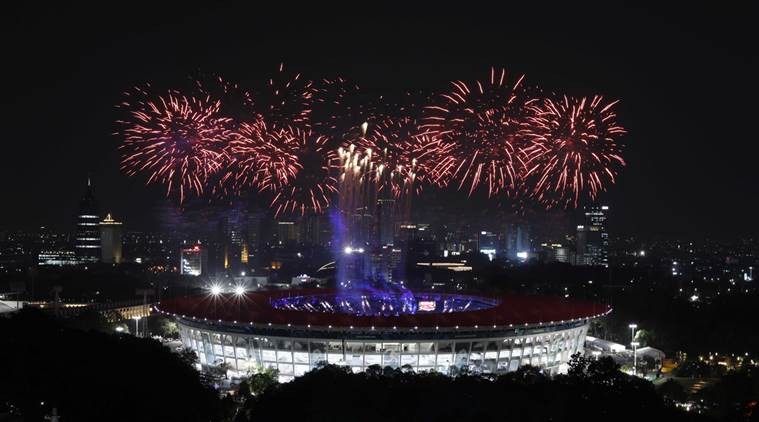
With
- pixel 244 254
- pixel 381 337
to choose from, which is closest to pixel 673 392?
pixel 381 337

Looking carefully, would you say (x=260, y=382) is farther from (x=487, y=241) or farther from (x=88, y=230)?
(x=487, y=241)

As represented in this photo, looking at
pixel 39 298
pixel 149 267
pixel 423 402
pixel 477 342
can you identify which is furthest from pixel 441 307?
pixel 149 267

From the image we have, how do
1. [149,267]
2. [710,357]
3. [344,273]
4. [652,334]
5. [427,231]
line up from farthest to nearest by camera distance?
[427,231]
[149,267]
[344,273]
[652,334]
[710,357]

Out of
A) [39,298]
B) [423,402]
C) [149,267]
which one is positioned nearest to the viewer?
[423,402]

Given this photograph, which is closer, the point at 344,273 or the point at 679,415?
the point at 679,415

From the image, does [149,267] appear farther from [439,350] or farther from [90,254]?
[439,350]

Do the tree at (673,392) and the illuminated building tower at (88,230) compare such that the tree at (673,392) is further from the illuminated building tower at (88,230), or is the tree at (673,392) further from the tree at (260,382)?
the illuminated building tower at (88,230)

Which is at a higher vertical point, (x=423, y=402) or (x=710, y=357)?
(x=423, y=402)
